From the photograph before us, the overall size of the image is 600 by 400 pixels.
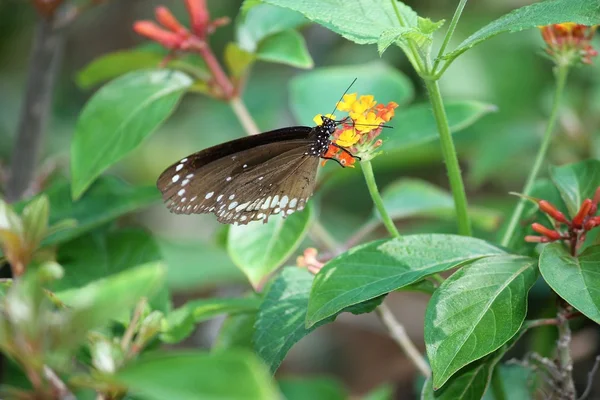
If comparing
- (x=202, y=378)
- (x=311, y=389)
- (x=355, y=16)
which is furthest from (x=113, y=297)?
(x=311, y=389)

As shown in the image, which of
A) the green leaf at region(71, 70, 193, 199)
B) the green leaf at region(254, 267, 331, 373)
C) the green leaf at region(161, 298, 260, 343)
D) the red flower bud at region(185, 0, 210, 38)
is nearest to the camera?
the green leaf at region(254, 267, 331, 373)

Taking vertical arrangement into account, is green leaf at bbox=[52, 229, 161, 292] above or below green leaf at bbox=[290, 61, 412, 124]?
below

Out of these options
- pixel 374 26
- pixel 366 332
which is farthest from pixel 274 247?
pixel 366 332

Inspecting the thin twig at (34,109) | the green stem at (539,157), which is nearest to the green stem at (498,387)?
the green stem at (539,157)

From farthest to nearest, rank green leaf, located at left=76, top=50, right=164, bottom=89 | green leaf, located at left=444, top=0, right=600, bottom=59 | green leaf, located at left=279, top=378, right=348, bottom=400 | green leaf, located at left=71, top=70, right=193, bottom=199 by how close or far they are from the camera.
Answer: green leaf, located at left=279, top=378, right=348, bottom=400 → green leaf, located at left=76, top=50, right=164, bottom=89 → green leaf, located at left=71, top=70, right=193, bottom=199 → green leaf, located at left=444, top=0, right=600, bottom=59

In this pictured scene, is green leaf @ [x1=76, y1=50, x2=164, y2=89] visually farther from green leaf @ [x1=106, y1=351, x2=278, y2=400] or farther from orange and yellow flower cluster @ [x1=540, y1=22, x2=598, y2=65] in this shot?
green leaf @ [x1=106, y1=351, x2=278, y2=400]

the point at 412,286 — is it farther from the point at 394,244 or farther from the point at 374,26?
the point at 374,26

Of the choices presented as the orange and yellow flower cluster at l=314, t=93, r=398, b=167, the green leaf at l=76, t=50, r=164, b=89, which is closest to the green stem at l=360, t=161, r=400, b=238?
the orange and yellow flower cluster at l=314, t=93, r=398, b=167
